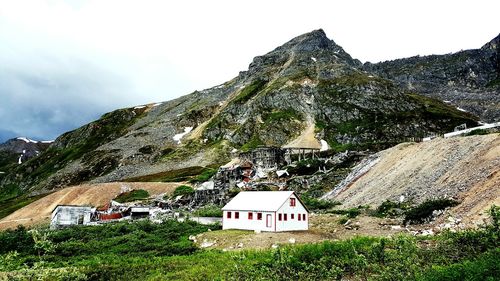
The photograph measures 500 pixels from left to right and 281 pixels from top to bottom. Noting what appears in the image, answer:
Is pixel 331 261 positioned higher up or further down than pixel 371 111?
further down

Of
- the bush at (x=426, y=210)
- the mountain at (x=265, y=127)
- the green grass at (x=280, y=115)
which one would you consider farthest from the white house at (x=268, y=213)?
the green grass at (x=280, y=115)

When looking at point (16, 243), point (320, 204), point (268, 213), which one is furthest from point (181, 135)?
point (268, 213)

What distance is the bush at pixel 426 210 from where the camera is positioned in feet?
123

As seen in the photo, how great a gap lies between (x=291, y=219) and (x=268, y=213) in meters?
2.74

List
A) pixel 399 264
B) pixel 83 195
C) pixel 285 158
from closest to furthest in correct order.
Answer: pixel 399 264, pixel 83 195, pixel 285 158

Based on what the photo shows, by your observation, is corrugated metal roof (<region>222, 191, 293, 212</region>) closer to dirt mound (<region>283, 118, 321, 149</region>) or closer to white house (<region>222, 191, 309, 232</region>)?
white house (<region>222, 191, 309, 232</region>)

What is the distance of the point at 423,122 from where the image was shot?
146875mm

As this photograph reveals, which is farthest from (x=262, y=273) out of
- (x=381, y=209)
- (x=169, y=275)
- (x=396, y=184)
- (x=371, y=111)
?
(x=371, y=111)

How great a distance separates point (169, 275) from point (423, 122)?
137979 millimetres

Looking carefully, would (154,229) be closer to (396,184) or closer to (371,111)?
(396,184)

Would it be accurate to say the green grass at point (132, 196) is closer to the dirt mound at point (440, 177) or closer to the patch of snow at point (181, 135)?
the dirt mound at point (440, 177)

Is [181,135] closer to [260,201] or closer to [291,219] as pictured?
[260,201]

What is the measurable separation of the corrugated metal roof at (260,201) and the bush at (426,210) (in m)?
12.2

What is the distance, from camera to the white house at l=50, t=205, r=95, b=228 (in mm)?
71062
